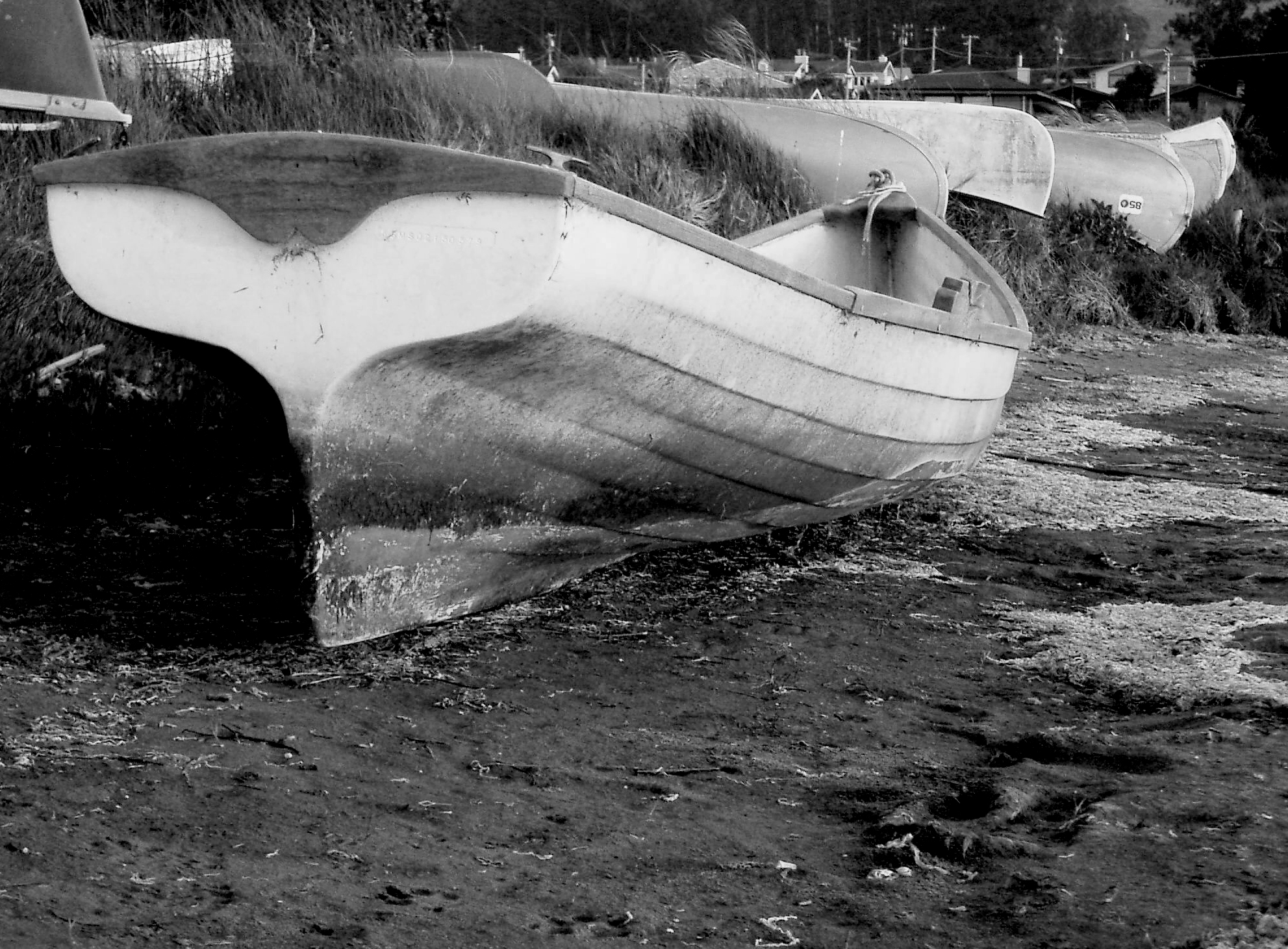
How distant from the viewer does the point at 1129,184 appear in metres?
14.2

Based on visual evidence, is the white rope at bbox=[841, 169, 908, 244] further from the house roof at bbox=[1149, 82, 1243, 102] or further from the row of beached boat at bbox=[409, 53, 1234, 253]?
the house roof at bbox=[1149, 82, 1243, 102]

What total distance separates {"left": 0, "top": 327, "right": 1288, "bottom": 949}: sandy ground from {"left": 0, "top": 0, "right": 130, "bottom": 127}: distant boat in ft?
7.20

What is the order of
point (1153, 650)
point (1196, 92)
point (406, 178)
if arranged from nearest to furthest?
point (406, 178) → point (1153, 650) → point (1196, 92)

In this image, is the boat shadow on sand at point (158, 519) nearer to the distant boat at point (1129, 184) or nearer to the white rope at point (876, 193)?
the white rope at point (876, 193)

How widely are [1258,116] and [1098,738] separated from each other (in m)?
36.9

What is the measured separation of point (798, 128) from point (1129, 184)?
5.44 meters

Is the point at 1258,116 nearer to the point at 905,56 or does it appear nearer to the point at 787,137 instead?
the point at 787,137

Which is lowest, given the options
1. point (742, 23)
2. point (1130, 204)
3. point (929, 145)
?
point (1130, 204)

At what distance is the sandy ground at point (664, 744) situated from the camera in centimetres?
252

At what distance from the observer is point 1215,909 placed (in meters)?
2.51

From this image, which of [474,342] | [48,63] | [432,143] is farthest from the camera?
[432,143]

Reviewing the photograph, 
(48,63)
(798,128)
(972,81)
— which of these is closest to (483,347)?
(48,63)

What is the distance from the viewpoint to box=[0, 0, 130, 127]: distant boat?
6484 mm

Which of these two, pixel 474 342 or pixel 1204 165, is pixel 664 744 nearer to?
pixel 474 342
